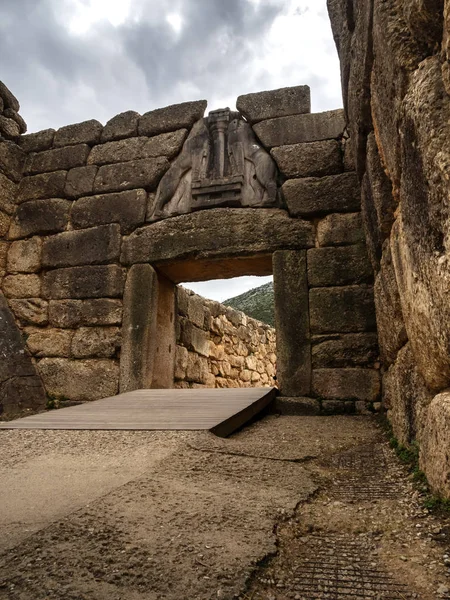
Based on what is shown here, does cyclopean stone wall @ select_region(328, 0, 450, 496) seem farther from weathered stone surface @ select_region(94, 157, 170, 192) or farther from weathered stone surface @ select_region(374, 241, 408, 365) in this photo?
weathered stone surface @ select_region(94, 157, 170, 192)

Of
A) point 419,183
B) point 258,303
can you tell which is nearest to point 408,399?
point 419,183

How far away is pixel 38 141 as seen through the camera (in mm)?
5891

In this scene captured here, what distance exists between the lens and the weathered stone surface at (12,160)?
220 inches

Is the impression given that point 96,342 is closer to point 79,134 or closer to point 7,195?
point 7,195

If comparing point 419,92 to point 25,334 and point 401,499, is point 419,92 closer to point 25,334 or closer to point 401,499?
point 401,499

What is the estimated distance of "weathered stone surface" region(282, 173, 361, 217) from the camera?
4461 mm

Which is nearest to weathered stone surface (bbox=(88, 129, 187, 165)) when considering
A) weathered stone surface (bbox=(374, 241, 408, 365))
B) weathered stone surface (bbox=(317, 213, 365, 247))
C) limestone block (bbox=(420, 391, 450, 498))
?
weathered stone surface (bbox=(317, 213, 365, 247))

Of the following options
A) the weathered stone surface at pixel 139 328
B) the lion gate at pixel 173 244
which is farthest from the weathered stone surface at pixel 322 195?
the weathered stone surface at pixel 139 328

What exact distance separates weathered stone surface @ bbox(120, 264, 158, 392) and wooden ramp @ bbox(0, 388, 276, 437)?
45 centimetres

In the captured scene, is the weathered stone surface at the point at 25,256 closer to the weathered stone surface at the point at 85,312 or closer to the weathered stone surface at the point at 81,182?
the weathered stone surface at the point at 85,312

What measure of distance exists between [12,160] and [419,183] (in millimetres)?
5544

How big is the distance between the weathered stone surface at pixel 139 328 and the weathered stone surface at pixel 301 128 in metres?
1.94

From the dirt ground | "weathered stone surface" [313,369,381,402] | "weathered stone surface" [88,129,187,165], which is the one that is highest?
"weathered stone surface" [88,129,187,165]

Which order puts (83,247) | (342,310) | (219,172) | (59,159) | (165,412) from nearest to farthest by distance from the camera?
(165,412)
(342,310)
(219,172)
(83,247)
(59,159)
